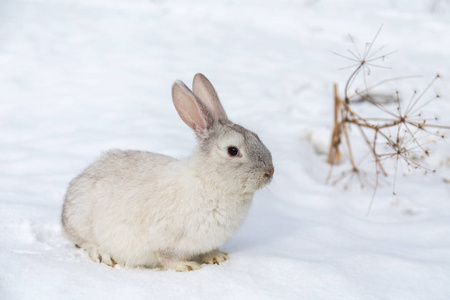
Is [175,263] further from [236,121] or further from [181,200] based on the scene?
[236,121]

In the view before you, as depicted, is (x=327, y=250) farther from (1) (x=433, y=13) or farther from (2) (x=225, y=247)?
(1) (x=433, y=13)

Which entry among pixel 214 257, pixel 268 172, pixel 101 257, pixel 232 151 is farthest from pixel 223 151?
pixel 101 257

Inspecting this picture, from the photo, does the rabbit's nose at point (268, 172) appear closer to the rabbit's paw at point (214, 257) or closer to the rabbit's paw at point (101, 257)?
the rabbit's paw at point (214, 257)

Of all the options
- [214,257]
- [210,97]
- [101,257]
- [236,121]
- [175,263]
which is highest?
[236,121]

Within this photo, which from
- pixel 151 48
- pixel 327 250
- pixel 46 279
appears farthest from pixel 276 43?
pixel 46 279

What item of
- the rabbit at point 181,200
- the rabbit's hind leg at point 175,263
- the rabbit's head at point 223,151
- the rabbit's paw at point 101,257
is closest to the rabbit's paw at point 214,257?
the rabbit at point 181,200

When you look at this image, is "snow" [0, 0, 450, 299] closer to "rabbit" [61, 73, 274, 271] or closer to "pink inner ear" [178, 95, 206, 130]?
"rabbit" [61, 73, 274, 271]

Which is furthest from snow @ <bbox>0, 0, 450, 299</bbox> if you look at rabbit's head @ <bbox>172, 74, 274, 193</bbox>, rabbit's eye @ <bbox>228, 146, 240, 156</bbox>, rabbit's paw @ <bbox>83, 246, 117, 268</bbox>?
rabbit's eye @ <bbox>228, 146, 240, 156</bbox>
